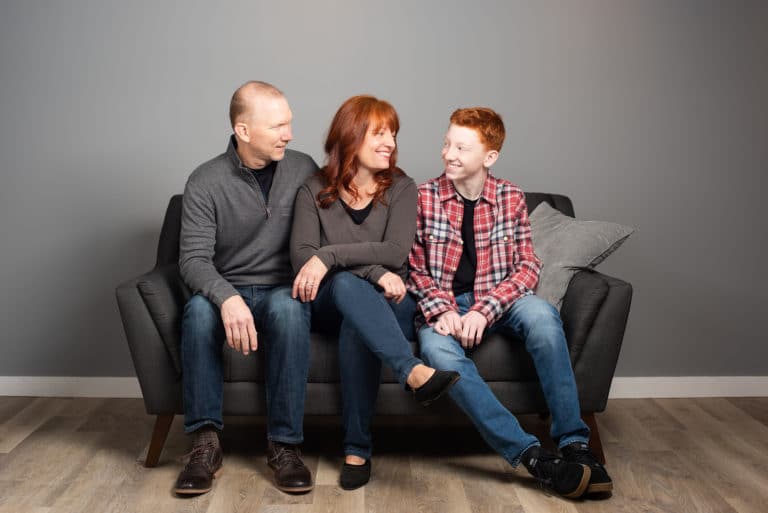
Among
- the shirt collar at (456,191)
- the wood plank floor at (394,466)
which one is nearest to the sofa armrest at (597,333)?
the wood plank floor at (394,466)

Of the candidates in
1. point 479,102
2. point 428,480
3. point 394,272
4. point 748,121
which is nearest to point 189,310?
point 394,272

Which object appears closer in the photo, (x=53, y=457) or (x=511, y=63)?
(x=53, y=457)

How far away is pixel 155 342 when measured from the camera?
2598 mm

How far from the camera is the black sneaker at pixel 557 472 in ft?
7.66

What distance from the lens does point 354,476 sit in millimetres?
2502

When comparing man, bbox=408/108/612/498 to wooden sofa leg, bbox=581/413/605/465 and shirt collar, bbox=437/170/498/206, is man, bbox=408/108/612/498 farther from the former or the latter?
wooden sofa leg, bbox=581/413/605/465

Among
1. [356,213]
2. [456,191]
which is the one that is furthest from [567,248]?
[356,213]

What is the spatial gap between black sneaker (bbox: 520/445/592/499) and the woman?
0.36 metres

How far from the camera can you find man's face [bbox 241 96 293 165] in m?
2.66

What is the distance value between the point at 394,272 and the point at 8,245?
1.66 meters

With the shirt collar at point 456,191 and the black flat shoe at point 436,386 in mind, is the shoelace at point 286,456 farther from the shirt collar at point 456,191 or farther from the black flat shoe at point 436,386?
the shirt collar at point 456,191

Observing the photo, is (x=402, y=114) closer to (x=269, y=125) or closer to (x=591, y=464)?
(x=269, y=125)

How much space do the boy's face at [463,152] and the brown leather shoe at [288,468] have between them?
3.07ft

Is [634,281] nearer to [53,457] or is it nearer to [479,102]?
[479,102]
